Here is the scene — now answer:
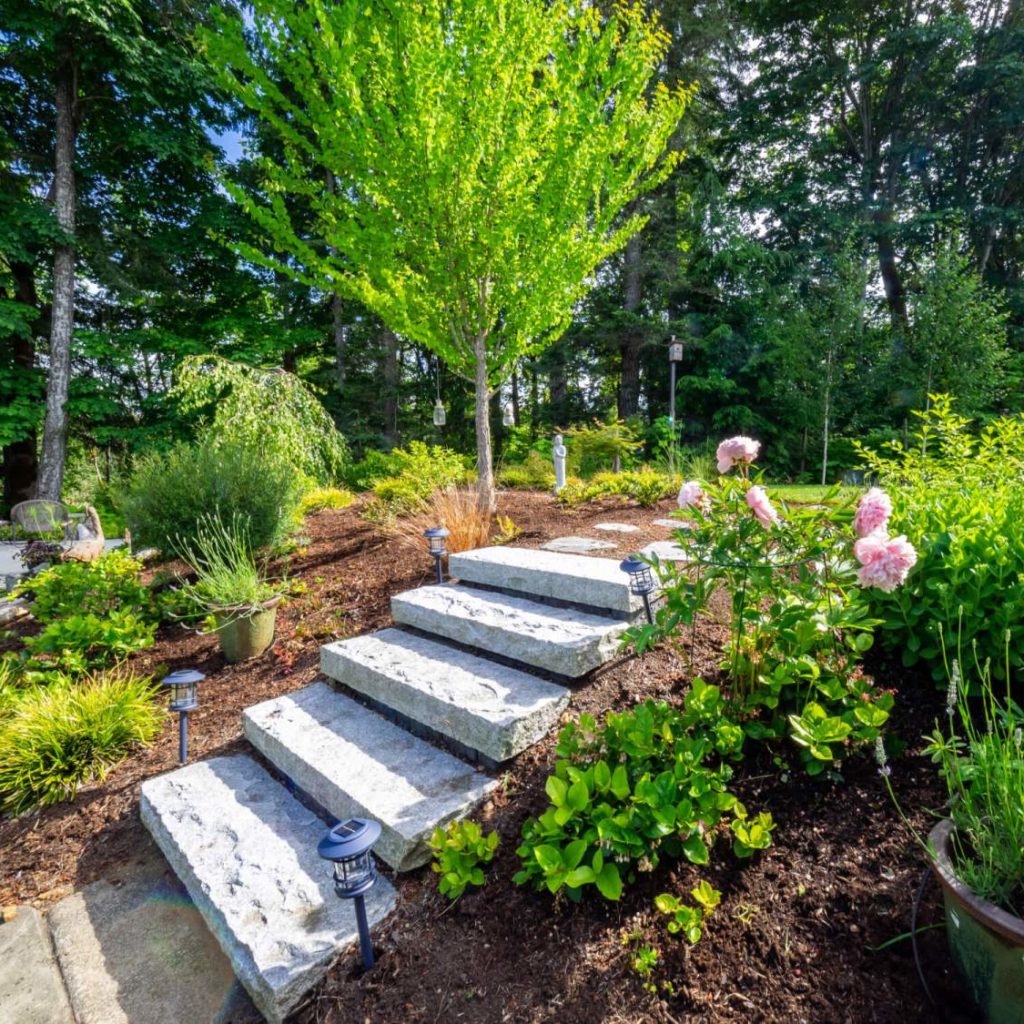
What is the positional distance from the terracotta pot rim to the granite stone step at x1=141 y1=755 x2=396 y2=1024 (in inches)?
55.2

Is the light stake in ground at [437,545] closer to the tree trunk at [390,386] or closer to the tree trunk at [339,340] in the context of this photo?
the tree trunk at [390,386]

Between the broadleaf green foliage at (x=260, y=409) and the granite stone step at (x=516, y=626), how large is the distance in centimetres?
396

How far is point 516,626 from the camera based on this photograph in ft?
7.92

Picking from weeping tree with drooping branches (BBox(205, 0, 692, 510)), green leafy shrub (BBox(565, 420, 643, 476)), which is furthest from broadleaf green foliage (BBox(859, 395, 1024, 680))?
green leafy shrub (BBox(565, 420, 643, 476))

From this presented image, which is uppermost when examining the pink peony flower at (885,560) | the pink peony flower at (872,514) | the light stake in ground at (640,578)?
the pink peony flower at (872,514)

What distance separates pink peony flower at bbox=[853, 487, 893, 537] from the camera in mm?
1373

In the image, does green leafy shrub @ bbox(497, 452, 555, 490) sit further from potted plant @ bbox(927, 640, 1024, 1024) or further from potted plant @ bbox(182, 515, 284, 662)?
potted plant @ bbox(927, 640, 1024, 1024)

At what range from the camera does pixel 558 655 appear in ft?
6.97

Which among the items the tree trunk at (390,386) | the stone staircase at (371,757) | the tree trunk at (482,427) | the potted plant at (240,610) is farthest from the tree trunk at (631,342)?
the stone staircase at (371,757)

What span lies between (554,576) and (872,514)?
1.53 metres

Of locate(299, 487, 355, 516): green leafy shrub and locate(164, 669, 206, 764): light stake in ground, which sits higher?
locate(299, 487, 355, 516): green leafy shrub

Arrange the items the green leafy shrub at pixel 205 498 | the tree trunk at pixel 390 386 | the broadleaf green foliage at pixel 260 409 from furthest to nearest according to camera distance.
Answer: the tree trunk at pixel 390 386
the broadleaf green foliage at pixel 260 409
the green leafy shrub at pixel 205 498

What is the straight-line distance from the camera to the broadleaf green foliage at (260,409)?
6477 millimetres

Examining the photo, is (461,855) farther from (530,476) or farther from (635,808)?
(530,476)
